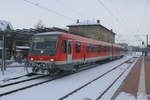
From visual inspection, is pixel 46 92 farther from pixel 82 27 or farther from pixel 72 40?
pixel 82 27

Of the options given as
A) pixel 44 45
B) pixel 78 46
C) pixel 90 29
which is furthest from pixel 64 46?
pixel 90 29

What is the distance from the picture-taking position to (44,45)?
12.2 m

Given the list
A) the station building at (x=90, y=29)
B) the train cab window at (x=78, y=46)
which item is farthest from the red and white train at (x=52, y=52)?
the station building at (x=90, y=29)

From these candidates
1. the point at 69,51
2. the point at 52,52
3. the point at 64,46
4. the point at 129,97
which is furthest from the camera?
the point at 69,51

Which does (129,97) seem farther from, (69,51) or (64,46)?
(69,51)

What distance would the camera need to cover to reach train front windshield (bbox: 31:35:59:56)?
11.7 meters

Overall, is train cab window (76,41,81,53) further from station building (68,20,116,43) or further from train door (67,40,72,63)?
station building (68,20,116,43)

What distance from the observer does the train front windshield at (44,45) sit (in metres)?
11.7

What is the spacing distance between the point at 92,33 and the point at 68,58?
43026 millimetres

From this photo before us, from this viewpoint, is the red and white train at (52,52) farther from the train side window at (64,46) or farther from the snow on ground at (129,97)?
the snow on ground at (129,97)

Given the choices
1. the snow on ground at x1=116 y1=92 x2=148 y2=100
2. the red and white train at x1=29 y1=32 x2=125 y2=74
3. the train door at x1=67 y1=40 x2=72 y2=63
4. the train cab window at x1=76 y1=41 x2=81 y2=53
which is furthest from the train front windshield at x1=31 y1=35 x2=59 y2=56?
the snow on ground at x1=116 y1=92 x2=148 y2=100

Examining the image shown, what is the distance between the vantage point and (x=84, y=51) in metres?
16.1

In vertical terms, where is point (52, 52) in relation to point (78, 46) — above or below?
below

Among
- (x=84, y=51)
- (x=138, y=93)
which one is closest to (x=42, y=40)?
(x=84, y=51)
